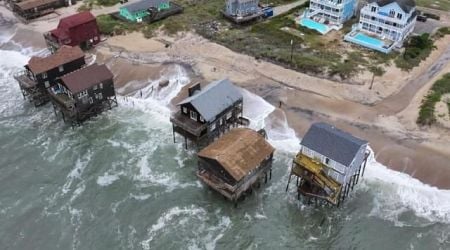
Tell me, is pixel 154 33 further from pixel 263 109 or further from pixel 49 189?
pixel 49 189

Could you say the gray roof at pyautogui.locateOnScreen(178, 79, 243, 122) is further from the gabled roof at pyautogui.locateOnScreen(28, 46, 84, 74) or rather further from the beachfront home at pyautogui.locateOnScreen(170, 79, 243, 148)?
the gabled roof at pyautogui.locateOnScreen(28, 46, 84, 74)

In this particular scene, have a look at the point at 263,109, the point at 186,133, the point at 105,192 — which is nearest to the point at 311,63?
the point at 263,109

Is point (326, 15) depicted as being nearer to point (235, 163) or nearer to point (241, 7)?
point (241, 7)

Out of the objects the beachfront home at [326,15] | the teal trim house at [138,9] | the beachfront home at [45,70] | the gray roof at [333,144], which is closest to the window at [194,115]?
the gray roof at [333,144]

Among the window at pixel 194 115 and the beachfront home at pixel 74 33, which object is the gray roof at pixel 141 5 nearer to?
the beachfront home at pixel 74 33

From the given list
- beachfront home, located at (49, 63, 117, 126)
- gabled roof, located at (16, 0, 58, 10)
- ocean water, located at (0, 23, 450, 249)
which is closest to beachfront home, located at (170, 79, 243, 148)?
ocean water, located at (0, 23, 450, 249)

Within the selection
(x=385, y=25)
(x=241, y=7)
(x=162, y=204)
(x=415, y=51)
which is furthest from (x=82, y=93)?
(x=415, y=51)
